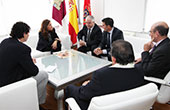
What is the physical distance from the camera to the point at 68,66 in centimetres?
253

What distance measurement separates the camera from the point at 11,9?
151 inches

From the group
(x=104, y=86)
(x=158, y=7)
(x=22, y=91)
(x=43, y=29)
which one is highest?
(x=158, y=7)

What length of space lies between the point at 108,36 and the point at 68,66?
114cm

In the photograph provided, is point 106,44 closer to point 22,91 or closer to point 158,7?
point 158,7

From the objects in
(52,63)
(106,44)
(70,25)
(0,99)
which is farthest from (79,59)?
(70,25)

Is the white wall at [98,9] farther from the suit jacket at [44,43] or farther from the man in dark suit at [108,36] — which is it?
the suit jacket at [44,43]

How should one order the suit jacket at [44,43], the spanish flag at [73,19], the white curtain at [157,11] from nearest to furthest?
1. the white curtain at [157,11]
2. the suit jacket at [44,43]
3. the spanish flag at [73,19]

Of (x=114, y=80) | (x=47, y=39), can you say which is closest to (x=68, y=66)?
(x=47, y=39)

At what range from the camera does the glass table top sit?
2172 mm

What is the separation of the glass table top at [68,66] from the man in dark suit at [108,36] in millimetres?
450

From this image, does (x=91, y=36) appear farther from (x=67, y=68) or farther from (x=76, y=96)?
(x=76, y=96)

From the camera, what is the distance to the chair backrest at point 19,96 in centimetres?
158

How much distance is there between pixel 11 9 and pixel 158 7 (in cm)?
331

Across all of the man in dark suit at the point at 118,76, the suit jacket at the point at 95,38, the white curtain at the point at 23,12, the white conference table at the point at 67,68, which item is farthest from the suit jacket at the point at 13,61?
the white curtain at the point at 23,12
